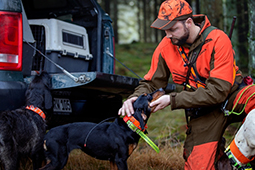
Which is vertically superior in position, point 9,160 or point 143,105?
point 143,105

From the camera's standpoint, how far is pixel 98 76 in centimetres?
311

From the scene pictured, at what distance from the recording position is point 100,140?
295cm

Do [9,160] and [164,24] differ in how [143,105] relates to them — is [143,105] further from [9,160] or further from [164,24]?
[9,160]

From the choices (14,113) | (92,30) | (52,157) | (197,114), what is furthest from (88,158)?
(92,30)

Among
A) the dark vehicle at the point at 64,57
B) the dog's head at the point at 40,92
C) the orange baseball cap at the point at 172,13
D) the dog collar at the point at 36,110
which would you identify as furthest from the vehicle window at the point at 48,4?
the orange baseball cap at the point at 172,13

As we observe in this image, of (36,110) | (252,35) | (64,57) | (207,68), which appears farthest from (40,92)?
(252,35)

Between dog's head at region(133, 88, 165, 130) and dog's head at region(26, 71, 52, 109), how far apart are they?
1230 mm

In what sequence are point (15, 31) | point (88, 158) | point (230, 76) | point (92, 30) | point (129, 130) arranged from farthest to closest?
point (92, 30)
point (88, 158)
point (15, 31)
point (129, 130)
point (230, 76)

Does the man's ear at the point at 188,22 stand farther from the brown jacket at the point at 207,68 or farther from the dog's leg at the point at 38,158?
the dog's leg at the point at 38,158

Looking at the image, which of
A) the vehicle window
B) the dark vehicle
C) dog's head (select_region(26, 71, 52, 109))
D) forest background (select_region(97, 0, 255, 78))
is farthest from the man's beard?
the vehicle window

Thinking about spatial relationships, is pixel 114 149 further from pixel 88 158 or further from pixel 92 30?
pixel 92 30

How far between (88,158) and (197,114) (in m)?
1.82

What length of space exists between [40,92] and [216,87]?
2.04 meters

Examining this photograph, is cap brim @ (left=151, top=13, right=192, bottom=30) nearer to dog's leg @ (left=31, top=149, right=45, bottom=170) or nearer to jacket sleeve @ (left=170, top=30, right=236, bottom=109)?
jacket sleeve @ (left=170, top=30, right=236, bottom=109)
